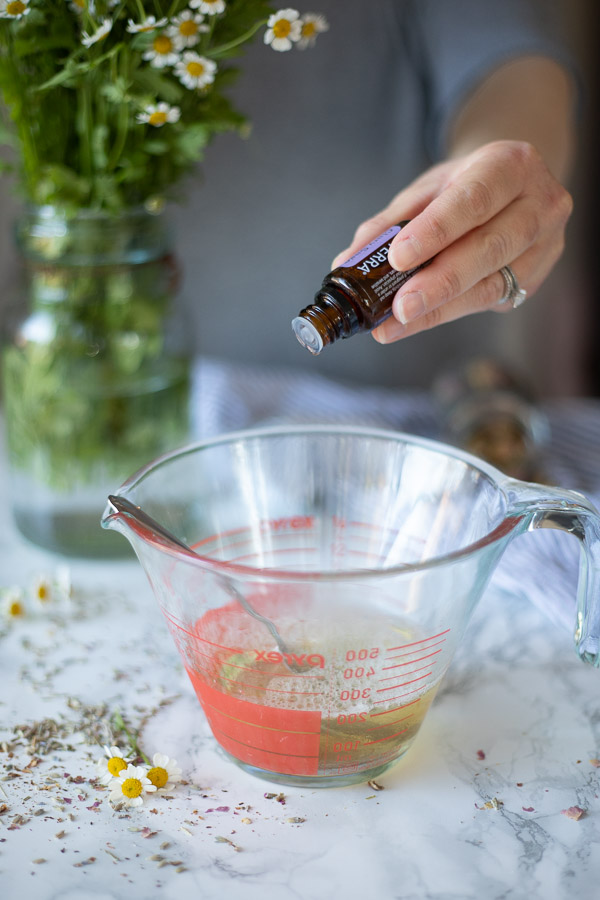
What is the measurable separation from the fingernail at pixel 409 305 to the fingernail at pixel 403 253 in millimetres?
21

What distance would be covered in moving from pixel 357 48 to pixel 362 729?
3.66ft

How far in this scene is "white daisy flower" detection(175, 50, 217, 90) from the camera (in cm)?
76

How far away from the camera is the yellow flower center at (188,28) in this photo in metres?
0.75

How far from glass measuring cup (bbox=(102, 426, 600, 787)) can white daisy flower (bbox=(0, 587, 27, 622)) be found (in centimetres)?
23

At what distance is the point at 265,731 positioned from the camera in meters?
0.62

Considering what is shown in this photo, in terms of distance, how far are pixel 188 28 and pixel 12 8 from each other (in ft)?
0.46

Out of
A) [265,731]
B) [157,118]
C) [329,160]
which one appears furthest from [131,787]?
[329,160]

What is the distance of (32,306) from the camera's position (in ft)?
3.10

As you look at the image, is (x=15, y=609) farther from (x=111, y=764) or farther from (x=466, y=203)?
(x=466, y=203)

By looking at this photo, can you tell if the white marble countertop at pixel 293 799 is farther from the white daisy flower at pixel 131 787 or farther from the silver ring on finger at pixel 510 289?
the silver ring on finger at pixel 510 289

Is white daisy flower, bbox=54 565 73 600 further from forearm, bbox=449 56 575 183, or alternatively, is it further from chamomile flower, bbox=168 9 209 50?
forearm, bbox=449 56 575 183

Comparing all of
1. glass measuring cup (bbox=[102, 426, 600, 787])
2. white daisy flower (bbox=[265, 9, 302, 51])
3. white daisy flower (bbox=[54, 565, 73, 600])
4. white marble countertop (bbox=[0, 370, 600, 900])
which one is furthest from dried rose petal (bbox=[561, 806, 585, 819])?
white daisy flower (bbox=[265, 9, 302, 51])

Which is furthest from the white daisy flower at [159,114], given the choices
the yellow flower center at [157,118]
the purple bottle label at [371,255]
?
the purple bottle label at [371,255]

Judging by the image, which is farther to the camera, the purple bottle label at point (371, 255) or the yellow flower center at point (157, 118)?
the yellow flower center at point (157, 118)
